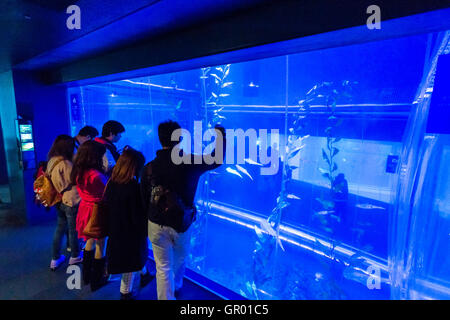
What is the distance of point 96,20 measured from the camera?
188 centimetres

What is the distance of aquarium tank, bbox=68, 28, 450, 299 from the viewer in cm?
202

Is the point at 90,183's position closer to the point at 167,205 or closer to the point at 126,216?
the point at 126,216

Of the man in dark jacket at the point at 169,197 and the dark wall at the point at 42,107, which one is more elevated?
the dark wall at the point at 42,107

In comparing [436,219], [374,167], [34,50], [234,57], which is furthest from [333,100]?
[34,50]

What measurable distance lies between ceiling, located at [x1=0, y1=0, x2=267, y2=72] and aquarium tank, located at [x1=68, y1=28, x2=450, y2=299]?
61 cm

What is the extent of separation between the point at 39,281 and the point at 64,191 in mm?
1009

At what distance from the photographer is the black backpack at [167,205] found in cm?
180

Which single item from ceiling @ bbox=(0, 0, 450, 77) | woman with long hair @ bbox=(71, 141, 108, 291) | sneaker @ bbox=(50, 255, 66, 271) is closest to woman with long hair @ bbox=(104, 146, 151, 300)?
woman with long hair @ bbox=(71, 141, 108, 291)

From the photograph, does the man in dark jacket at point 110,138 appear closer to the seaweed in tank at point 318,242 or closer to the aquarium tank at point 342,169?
the aquarium tank at point 342,169

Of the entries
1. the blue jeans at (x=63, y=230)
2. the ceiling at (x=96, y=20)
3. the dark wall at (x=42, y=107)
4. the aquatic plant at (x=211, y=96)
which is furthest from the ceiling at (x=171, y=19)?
the blue jeans at (x=63, y=230)

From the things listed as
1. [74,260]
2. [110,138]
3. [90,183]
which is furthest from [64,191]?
[74,260]

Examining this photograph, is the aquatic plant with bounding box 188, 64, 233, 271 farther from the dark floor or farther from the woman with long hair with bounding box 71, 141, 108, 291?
the woman with long hair with bounding box 71, 141, 108, 291

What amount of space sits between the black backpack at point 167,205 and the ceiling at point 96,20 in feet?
3.78

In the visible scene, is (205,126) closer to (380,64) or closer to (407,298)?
(380,64)
